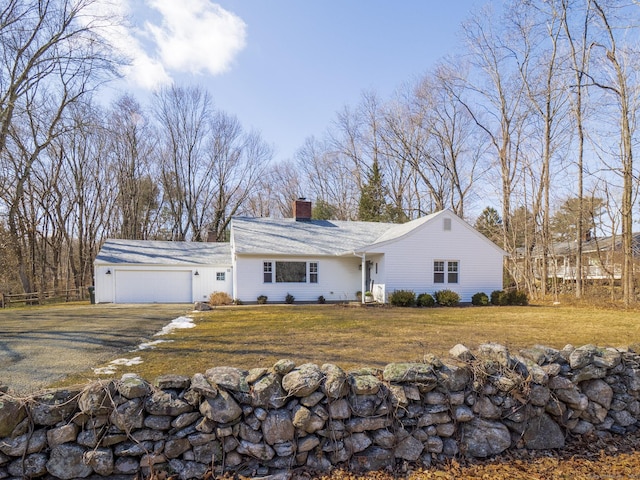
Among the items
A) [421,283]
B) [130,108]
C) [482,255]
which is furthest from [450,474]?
[130,108]

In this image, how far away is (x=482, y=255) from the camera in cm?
1614

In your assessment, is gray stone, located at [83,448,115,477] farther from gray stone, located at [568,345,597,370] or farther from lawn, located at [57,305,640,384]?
gray stone, located at [568,345,597,370]

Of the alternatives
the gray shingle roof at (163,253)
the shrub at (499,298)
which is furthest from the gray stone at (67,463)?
the shrub at (499,298)

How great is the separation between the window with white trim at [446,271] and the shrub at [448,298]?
0.90 m

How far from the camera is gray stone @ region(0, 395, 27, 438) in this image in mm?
2809

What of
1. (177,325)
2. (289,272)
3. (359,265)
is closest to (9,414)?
(177,325)

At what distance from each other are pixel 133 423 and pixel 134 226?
95.1 ft

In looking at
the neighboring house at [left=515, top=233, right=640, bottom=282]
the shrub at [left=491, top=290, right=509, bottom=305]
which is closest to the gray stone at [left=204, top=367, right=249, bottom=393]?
the shrub at [left=491, top=290, right=509, bottom=305]

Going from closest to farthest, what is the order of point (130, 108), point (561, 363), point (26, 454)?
1. point (26, 454)
2. point (561, 363)
3. point (130, 108)

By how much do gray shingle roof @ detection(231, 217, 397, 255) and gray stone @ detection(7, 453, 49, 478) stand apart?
41.4ft

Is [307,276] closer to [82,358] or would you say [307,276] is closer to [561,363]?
[82,358]

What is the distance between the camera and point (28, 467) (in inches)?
113

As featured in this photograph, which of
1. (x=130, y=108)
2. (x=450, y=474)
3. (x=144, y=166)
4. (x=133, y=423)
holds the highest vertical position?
(x=130, y=108)

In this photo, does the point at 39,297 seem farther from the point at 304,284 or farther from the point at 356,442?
the point at 356,442
